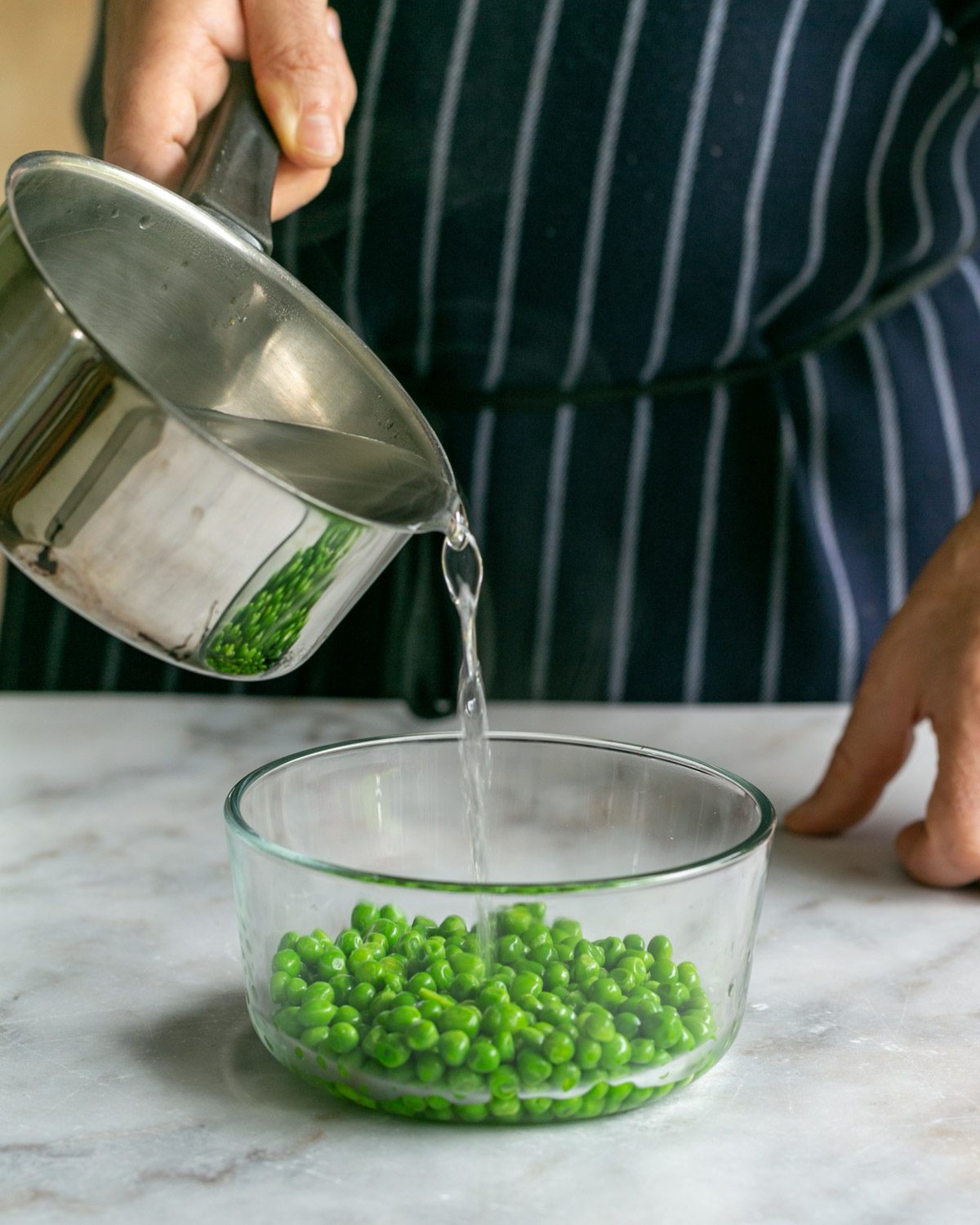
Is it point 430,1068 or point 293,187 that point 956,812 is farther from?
point 293,187

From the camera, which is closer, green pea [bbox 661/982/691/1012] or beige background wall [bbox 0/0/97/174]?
green pea [bbox 661/982/691/1012]

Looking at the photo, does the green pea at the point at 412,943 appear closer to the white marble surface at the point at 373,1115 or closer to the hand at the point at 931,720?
the white marble surface at the point at 373,1115

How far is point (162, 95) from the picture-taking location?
0.81m

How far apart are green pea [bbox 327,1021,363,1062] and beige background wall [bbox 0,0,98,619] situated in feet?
7.77

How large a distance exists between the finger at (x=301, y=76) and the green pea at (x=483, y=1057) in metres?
0.51

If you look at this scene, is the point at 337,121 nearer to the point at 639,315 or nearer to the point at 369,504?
the point at 369,504

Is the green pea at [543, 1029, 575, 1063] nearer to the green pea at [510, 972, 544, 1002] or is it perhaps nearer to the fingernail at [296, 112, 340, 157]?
the green pea at [510, 972, 544, 1002]

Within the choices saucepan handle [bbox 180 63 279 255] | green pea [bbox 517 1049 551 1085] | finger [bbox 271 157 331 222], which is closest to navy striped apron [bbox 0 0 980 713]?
finger [bbox 271 157 331 222]

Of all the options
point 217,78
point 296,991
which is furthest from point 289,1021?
point 217,78

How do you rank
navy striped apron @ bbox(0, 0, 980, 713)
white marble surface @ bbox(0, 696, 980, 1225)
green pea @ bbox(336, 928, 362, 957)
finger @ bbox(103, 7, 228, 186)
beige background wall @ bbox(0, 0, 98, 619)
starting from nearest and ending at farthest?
white marble surface @ bbox(0, 696, 980, 1225) → green pea @ bbox(336, 928, 362, 957) → finger @ bbox(103, 7, 228, 186) → navy striped apron @ bbox(0, 0, 980, 713) → beige background wall @ bbox(0, 0, 98, 619)

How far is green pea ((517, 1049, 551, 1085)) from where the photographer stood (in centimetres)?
58

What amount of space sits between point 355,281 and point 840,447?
1.57 feet

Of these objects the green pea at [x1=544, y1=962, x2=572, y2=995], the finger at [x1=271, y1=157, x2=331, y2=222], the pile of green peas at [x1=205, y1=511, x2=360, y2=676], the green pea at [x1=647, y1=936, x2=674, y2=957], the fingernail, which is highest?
the fingernail

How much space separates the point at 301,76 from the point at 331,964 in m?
0.49
